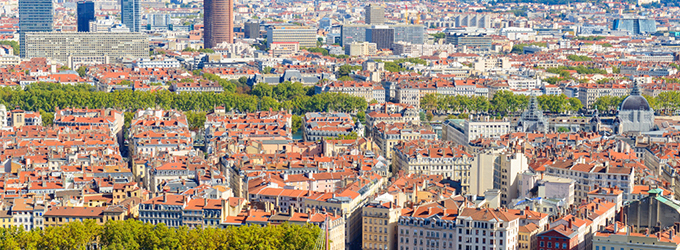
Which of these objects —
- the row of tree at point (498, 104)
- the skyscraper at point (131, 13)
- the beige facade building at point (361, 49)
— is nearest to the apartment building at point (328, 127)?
the row of tree at point (498, 104)

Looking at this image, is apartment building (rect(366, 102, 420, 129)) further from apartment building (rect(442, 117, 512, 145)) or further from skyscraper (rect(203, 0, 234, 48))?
skyscraper (rect(203, 0, 234, 48))

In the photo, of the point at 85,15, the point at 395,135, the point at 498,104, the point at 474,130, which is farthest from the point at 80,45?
the point at 395,135

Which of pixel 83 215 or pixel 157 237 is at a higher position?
pixel 83 215

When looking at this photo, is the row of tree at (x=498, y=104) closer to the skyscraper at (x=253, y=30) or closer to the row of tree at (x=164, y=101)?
the row of tree at (x=164, y=101)

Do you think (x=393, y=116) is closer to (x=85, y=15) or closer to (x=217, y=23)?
(x=217, y=23)

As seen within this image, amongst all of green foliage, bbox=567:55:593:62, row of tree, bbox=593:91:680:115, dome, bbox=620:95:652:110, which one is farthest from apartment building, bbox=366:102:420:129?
green foliage, bbox=567:55:593:62

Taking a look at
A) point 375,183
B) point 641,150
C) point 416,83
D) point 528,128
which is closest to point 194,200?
point 375,183

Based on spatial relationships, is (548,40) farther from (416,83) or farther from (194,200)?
(194,200)

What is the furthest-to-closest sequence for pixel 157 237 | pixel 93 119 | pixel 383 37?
1. pixel 383 37
2. pixel 93 119
3. pixel 157 237
